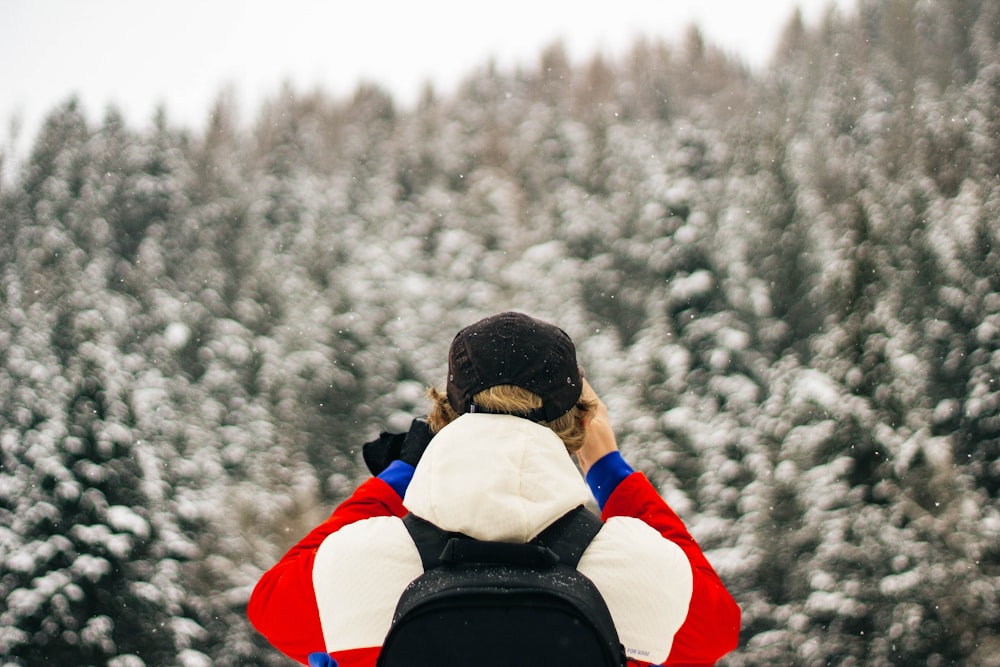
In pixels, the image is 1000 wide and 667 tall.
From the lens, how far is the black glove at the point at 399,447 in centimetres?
109

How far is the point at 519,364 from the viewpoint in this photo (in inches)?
→ 38.8

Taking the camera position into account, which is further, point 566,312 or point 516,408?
point 566,312

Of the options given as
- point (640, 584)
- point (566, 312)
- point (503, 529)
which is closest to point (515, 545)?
point (503, 529)

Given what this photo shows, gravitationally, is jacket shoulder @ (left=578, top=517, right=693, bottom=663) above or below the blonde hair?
below

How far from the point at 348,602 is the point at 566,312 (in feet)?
17.4

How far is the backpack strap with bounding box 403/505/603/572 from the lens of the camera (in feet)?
2.83

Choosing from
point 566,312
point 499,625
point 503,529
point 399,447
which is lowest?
point 499,625

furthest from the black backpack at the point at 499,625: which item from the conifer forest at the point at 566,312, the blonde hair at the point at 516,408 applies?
the conifer forest at the point at 566,312

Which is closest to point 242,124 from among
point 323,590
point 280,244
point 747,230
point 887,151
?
point 280,244

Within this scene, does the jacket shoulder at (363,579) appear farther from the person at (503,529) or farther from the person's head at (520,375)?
the person's head at (520,375)

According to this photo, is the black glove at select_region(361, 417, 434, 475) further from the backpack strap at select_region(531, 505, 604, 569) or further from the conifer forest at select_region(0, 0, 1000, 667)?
the conifer forest at select_region(0, 0, 1000, 667)

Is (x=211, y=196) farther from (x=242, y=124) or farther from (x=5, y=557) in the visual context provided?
(x=5, y=557)

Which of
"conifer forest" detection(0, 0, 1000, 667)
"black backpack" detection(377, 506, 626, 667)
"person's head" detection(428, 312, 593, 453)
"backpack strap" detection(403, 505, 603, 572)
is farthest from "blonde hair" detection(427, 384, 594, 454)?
"conifer forest" detection(0, 0, 1000, 667)

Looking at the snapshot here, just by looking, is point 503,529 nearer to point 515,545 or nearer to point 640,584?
point 515,545
